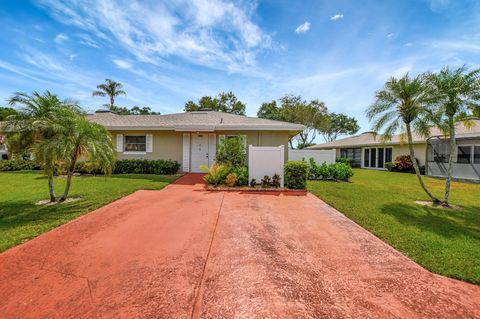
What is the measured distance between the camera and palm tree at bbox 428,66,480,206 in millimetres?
6676

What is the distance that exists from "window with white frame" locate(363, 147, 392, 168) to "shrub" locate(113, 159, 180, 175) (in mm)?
19180

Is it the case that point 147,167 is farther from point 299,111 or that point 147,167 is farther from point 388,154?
point 299,111

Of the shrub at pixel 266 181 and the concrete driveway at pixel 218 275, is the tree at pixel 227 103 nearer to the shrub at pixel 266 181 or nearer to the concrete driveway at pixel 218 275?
the shrub at pixel 266 181

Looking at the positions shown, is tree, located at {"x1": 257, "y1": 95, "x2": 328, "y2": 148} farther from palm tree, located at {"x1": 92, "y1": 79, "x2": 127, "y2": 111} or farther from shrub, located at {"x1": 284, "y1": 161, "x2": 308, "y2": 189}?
shrub, located at {"x1": 284, "y1": 161, "x2": 308, "y2": 189}

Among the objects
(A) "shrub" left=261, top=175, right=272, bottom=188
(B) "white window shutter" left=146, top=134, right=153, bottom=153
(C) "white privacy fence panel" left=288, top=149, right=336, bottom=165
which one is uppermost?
(B) "white window shutter" left=146, top=134, right=153, bottom=153

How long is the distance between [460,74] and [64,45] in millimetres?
13830

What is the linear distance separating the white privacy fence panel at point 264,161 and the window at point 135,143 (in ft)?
25.7

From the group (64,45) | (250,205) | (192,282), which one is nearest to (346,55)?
(250,205)

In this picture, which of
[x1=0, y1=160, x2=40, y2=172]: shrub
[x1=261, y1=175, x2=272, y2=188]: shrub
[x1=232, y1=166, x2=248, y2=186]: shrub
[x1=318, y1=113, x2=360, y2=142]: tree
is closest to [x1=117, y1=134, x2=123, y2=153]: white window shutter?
[x1=0, y1=160, x2=40, y2=172]: shrub

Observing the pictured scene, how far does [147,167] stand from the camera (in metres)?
13.1

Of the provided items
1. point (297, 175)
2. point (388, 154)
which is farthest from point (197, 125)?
point (388, 154)

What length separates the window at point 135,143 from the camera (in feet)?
46.2

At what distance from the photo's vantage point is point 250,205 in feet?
22.2

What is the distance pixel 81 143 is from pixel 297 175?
7.42 meters
